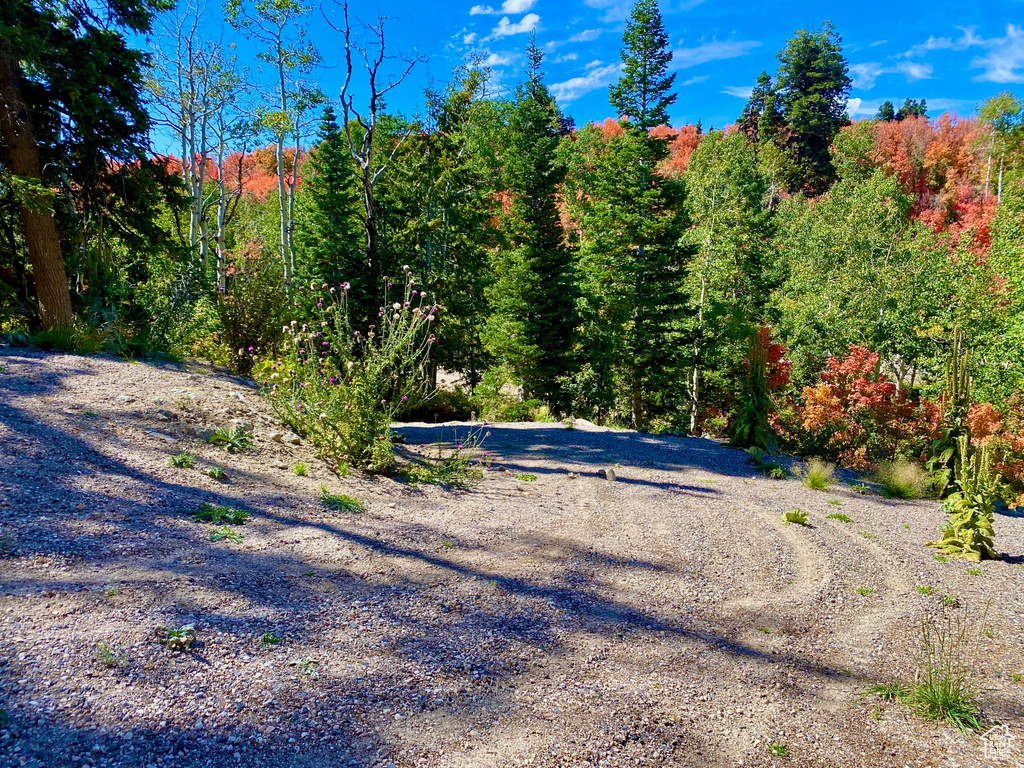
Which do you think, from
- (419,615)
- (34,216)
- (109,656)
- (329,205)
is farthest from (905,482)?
(329,205)

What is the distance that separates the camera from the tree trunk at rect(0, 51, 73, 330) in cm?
663

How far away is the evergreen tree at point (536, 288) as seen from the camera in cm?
1619

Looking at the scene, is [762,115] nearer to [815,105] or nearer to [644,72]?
[815,105]

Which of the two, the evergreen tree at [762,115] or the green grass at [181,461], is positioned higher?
the evergreen tree at [762,115]

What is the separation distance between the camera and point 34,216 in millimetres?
6809

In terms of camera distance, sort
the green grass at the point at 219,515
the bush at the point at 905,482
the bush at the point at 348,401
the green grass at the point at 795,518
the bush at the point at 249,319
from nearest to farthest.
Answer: the green grass at the point at 219,515 → the bush at the point at 348,401 → the green grass at the point at 795,518 → the bush at the point at 905,482 → the bush at the point at 249,319

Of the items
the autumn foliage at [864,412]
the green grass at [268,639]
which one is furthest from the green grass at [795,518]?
the autumn foliage at [864,412]

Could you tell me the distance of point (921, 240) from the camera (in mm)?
22891

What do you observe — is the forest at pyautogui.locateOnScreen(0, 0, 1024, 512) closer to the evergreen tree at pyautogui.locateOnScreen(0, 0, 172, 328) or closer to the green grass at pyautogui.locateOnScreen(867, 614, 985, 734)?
the evergreen tree at pyautogui.locateOnScreen(0, 0, 172, 328)

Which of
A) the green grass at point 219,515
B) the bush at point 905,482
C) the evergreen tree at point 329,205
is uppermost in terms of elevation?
the evergreen tree at point 329,205

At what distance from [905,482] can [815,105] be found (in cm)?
4373

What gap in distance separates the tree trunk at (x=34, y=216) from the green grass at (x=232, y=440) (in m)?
3.70

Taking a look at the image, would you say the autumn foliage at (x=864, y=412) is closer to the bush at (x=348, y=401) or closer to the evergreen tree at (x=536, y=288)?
the evergreen tree at (x=536, y=288)

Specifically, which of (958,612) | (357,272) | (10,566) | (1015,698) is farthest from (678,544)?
(357,272)
